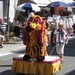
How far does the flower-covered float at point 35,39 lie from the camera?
8766mm

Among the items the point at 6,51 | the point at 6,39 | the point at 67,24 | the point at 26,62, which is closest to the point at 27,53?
the point at 26,62

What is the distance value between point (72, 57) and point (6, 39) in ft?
20.3

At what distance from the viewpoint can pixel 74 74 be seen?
938 centimetres

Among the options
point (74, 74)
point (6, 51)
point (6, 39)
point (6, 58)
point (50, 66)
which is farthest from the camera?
point (6, 39)

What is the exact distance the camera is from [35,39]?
8.85m

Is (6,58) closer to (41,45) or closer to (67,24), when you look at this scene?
(41,45)

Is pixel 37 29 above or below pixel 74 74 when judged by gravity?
above

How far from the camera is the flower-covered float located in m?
8.77

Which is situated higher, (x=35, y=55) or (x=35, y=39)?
(x=35, y=39)

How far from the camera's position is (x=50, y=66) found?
875cm

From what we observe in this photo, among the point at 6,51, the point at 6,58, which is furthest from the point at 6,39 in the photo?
the point at 6,58

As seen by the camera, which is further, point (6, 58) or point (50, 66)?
point (6, 58)

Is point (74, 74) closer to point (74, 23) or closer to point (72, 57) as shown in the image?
point (72, 57)

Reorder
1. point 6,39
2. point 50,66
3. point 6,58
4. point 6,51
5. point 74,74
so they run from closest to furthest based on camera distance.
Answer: point 50,66, point 74,74, point 6,58, point 6,51, point 6,39
